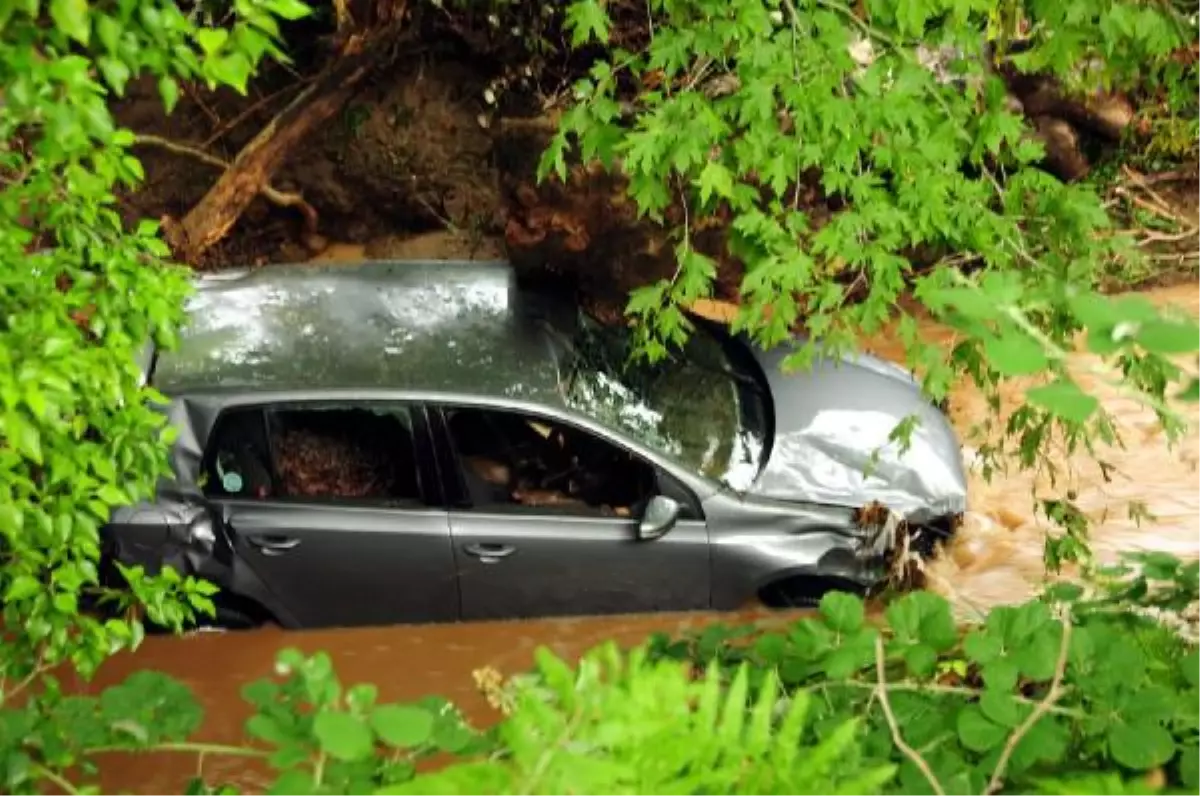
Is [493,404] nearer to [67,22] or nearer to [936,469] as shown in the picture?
[936,469]

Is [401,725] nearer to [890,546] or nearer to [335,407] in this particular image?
[335,407]

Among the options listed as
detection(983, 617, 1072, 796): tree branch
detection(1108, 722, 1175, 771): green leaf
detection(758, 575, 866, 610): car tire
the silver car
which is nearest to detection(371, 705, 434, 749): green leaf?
detection(983, 617, 1072, 796): tree branch

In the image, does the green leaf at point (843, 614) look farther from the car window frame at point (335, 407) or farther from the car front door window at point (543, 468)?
the car window frame at point (335, 407)

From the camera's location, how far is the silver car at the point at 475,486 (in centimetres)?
457

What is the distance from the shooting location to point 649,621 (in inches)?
188

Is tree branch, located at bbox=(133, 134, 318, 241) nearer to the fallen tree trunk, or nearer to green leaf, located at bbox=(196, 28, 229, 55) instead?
the fallen tree trunk

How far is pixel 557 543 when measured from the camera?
182 inches

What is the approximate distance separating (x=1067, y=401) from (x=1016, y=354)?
0.26ft

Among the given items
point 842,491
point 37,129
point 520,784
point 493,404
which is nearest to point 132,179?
point 37,129

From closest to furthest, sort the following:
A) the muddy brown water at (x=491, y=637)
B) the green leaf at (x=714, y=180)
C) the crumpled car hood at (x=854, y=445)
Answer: the green leaf at (x=714, y=180) → the muddy brown water at (x=491, y=637) → the crumpled car hood at (x=854, y=445)

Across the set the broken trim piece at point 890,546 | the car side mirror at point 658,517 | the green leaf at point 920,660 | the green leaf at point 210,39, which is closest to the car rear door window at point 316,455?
the car side mirror at point 658,517

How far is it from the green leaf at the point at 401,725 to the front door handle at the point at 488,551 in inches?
122

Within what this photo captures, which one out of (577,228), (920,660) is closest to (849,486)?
(577,228)

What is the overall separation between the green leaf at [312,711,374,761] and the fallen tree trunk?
5.96 m
